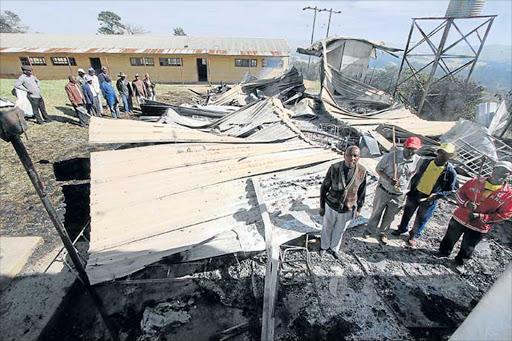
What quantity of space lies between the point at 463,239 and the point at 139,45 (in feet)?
89.6

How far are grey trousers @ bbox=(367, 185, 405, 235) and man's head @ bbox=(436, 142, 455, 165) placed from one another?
0.76 meters

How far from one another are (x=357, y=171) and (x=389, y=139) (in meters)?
4.50

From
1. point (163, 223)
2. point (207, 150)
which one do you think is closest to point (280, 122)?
point (207, 150)

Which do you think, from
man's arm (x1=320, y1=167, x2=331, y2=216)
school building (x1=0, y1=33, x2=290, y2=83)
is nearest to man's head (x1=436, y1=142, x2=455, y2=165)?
man's arm (x1=320, y1=167, x2=331, y2=216)

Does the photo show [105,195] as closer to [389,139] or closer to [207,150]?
[207,150]

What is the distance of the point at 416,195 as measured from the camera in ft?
13.1

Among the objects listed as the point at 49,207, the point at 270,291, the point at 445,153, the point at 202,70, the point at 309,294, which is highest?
the point at 445,153

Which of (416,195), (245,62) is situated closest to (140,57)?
(245,62)

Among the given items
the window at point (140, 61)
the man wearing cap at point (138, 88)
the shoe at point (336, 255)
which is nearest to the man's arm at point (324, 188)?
the shoe at point (336, 255)

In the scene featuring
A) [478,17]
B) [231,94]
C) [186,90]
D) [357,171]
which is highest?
[478,17]

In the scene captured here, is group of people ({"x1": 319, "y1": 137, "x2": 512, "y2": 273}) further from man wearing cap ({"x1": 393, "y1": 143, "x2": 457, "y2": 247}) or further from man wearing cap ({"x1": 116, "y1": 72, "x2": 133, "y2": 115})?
man wearing cap ({"x1": 116, "y1": 72, "x2": 133, "y2": 115})

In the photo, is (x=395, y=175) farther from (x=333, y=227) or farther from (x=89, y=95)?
(x=89, y=95)

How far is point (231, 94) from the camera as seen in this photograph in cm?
1298

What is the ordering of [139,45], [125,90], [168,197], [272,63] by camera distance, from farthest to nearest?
[272,63] < [139,45] < [125,90] < [168,197]
